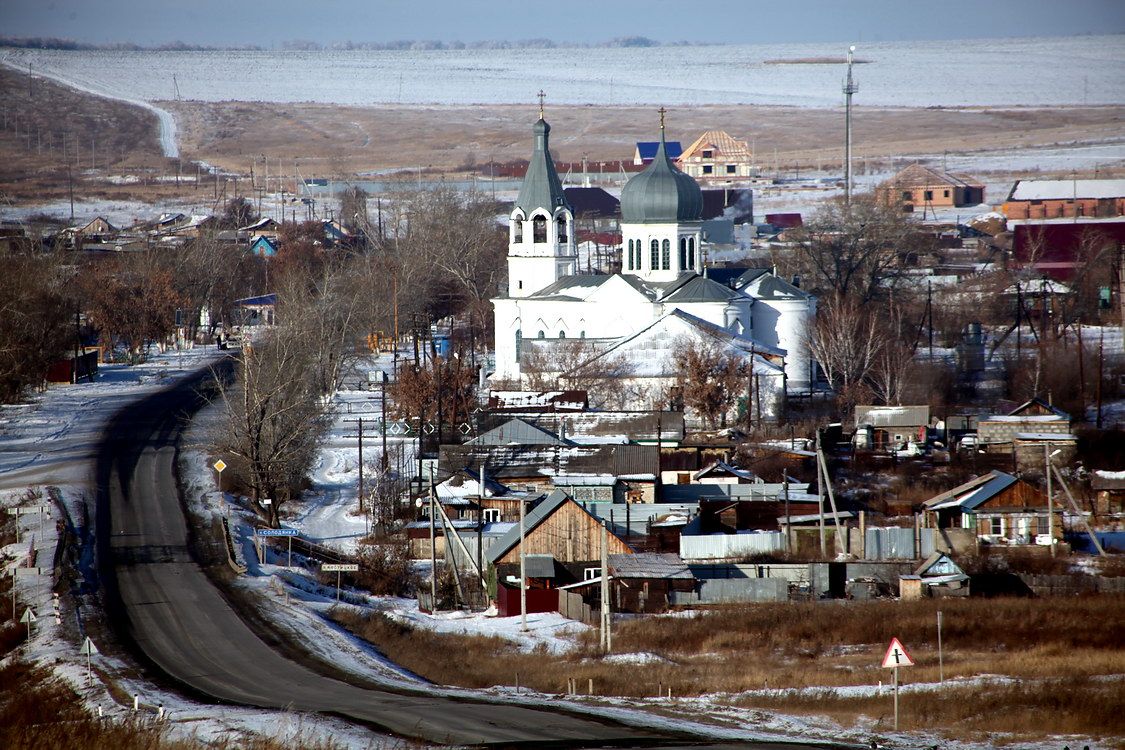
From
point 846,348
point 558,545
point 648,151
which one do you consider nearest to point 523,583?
point 558,545

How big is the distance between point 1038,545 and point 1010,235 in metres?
44.5

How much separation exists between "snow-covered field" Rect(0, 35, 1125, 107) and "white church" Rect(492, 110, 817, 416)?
107 metres

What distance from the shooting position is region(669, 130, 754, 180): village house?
307 feet

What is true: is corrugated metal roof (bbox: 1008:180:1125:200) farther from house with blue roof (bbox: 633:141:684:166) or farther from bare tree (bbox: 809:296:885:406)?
bare tree (bbox: 809:296:885:406)

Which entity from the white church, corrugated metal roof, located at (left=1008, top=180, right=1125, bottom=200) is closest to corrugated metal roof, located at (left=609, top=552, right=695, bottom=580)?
the white church

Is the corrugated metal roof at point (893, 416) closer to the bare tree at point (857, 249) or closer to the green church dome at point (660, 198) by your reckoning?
the green church dome at point (660, 198)

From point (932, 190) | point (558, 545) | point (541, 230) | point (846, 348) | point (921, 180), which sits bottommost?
point (558, 545)

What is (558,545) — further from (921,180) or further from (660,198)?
(921,180)

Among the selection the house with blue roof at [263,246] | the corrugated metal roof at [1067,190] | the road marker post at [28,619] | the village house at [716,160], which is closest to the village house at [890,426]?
the road marker post at [28,619]

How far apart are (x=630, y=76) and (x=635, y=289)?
134909 mm

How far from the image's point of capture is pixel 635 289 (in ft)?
113

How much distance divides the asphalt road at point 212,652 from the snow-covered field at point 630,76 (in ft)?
392

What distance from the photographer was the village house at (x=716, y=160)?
307 ft

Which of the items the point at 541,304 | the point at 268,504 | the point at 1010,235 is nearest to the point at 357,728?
the point at 268,504
